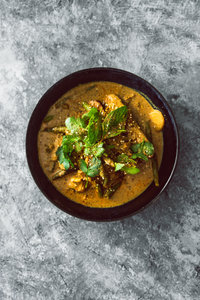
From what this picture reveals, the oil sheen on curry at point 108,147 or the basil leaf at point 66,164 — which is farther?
the oil sheen on curry at point 108,147

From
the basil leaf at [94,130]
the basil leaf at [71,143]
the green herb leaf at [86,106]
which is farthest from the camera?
the green herb leaf at [86,106]

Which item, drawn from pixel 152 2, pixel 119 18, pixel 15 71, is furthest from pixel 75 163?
pixel 152 2

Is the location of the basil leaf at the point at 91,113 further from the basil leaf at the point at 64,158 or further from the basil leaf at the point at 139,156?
the basil leaf at the point at 139,156

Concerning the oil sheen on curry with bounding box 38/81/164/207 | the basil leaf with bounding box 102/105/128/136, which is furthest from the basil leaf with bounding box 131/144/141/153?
the basil leaf with bounding box 102/105/128/136

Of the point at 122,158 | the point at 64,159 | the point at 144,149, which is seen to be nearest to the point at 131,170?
the point at 122,158

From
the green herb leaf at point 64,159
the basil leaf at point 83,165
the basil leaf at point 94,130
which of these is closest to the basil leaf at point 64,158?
the green herb leaf at point 64,159

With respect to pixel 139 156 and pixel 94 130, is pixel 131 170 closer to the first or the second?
pixel 139 156
